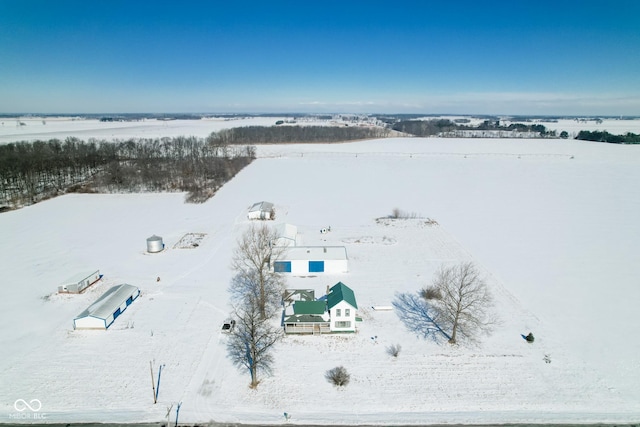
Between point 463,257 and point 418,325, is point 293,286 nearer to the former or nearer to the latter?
point 418,325

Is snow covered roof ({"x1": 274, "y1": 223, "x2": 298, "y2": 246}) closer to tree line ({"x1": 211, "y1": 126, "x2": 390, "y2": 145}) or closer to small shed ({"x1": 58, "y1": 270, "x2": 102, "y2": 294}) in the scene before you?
small shed ({"x1": 58, "y1": 270, "x2": 102, "y2": 294})

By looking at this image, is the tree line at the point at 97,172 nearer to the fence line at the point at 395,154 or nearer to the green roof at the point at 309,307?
the fence line at the point at 395,154

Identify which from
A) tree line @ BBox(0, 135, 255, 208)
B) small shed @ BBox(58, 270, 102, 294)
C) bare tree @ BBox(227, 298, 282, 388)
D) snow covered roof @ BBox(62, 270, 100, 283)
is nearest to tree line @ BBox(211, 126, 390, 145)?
tree line @ BBox(0, 135, 255, 208)

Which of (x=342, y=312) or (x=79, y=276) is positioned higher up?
(x=342, y=312)

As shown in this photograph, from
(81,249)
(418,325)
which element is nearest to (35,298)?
(81,249)

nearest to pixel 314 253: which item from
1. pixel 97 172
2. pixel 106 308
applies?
pixel 106 308

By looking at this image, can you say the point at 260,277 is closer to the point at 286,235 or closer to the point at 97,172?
the point at 286,235

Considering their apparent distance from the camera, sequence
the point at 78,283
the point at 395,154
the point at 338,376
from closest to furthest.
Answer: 1. the point at 338,376
2. the point at 78,283
3. the point at 395,154
